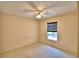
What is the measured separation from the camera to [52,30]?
5008 millimetres

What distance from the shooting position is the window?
187 inches

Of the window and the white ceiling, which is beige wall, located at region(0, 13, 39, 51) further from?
the window

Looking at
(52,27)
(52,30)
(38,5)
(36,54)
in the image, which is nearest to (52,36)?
(52,30)

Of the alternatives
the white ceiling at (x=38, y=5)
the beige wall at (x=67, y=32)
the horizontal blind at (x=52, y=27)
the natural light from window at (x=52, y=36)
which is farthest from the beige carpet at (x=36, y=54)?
the white ceiling at (x=38, y=5)

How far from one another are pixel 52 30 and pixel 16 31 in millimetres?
2201

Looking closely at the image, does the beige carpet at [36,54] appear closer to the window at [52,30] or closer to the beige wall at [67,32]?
the beige wall at [67,32]

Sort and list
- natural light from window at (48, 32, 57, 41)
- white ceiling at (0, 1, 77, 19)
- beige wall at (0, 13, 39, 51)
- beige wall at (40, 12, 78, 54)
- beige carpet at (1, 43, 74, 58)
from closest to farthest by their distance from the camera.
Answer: white ceiling at (0, 1, 77, 19) < beige carpet at (1, 43, 74, 58) < beige wall at (40, 12, 78, 54) < beige wall at (0, 13, 39, 51) < natural light from window at (48, 32, 57, 41)

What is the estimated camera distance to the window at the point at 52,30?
15.6 ft

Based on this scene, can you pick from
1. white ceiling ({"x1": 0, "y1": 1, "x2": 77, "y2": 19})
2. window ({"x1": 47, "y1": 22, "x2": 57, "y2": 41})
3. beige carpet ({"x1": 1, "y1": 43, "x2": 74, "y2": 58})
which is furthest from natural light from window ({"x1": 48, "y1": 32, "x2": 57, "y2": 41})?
white ceiling ({"x1": 0, "y1": 1, "x2": 77, "y2": 19})

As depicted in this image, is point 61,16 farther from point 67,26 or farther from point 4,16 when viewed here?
point 4,16

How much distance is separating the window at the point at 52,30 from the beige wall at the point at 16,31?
4.05ft

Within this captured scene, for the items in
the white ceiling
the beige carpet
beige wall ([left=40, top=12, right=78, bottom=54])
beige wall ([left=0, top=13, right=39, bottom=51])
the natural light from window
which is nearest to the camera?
the white ceiling

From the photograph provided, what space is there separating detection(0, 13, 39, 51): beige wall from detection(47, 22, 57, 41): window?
123cm

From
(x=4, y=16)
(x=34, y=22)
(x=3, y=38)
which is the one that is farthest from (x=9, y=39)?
(x=34, y=22)
